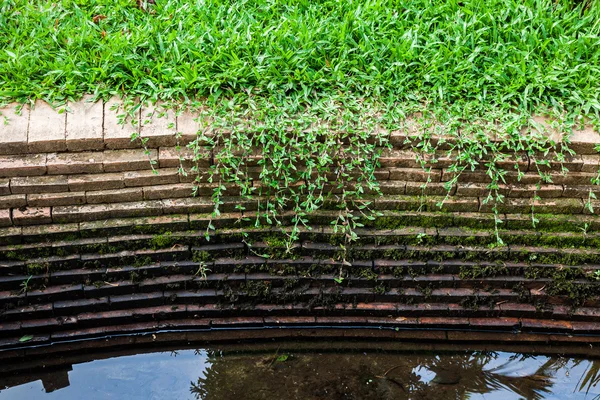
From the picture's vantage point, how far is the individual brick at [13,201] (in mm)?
3904

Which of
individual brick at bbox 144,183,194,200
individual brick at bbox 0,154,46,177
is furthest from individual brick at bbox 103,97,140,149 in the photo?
individual brick at bbox 0,154,46,177

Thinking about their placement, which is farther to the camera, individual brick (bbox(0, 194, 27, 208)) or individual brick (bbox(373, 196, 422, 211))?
individual brick (bbox(373, 196, 422, 211))

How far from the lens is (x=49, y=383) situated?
3.92m

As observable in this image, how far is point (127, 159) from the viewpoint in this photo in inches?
154

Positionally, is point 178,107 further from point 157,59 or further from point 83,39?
point 83,39

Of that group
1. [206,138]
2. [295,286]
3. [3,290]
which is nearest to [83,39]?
[206,138]

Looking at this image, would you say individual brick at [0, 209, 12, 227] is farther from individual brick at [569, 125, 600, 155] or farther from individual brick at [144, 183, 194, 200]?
individual brick at [569, 125, 600, 155]

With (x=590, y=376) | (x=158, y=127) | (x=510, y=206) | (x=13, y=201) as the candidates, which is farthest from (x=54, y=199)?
(x=590, y=376)

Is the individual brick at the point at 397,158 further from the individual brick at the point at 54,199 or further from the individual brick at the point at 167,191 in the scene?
the individual brick at the point at 54,199

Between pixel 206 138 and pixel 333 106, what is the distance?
0.78 m

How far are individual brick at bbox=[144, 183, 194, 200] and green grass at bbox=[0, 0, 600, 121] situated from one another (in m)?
0.56

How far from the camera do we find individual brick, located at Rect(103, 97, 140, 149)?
391cm

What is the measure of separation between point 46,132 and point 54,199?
38cm

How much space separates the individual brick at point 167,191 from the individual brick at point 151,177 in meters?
0.03
